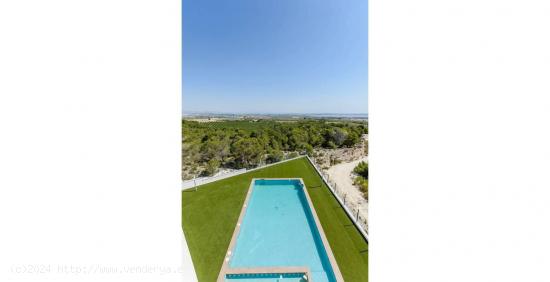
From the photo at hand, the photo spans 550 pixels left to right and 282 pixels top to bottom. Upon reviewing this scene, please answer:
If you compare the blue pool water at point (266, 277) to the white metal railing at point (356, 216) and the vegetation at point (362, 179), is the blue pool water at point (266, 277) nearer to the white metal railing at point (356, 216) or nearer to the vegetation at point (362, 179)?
the white metal railing at point (356, 216)

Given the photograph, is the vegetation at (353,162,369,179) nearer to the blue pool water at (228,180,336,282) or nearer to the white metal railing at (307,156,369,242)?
the white metal railing at (307,156,369,242)

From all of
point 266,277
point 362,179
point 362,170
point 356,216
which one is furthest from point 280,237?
point 362,170

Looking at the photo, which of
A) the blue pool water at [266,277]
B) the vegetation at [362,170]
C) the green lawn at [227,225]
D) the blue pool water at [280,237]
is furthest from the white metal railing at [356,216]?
the vegetation at [362,170]

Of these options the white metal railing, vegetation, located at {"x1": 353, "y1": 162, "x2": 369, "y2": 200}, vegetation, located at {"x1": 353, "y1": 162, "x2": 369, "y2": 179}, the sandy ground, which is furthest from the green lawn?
vegetation, located at {"x1": 353, "y1": 162, "x2": 369, "y2": 179}

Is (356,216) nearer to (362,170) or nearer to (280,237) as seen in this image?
(280,237)
